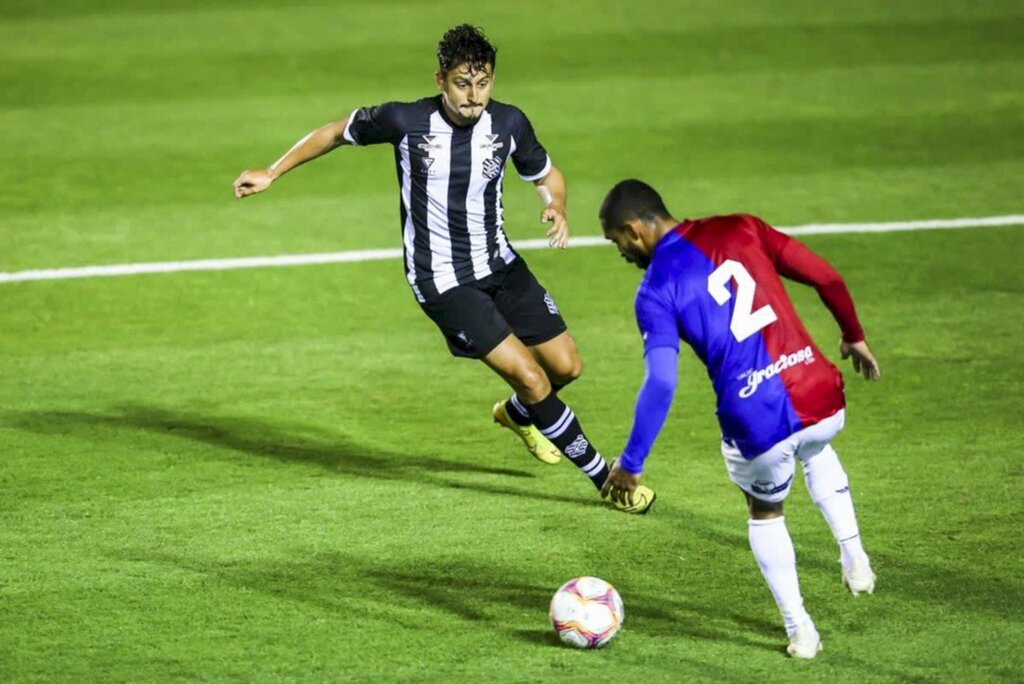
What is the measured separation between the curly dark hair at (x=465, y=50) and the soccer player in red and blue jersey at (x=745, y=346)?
6.05ft

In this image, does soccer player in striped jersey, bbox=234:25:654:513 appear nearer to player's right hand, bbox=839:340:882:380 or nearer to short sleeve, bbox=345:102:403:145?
short sleeve, bbox=345:102:403:145

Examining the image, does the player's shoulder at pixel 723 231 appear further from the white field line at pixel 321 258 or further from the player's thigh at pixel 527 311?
the white field line at pixel 321 258

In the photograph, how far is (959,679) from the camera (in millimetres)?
6484

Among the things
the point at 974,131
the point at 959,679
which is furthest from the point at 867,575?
the point at 974,131

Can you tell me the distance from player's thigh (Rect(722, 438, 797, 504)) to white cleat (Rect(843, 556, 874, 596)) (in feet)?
1.98

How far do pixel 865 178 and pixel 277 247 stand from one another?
5065 mm

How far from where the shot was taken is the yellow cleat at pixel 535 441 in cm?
925

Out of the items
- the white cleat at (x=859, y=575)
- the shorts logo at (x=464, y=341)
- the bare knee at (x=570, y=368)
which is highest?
the shorts logo at (x=464, y=341)

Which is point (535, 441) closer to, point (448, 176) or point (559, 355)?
point (559, 355)

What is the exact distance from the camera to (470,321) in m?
8.58

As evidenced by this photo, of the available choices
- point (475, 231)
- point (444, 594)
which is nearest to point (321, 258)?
point (475, 231)

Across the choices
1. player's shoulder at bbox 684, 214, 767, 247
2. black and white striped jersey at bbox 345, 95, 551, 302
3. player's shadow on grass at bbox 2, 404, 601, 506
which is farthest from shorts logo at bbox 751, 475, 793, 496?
black and white striped jersey at bbox 345, 95, 551, 302

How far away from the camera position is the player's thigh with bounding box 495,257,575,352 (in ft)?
28.9

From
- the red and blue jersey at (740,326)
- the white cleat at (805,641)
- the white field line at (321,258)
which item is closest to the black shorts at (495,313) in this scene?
the red and blue jersey at (740,326)
